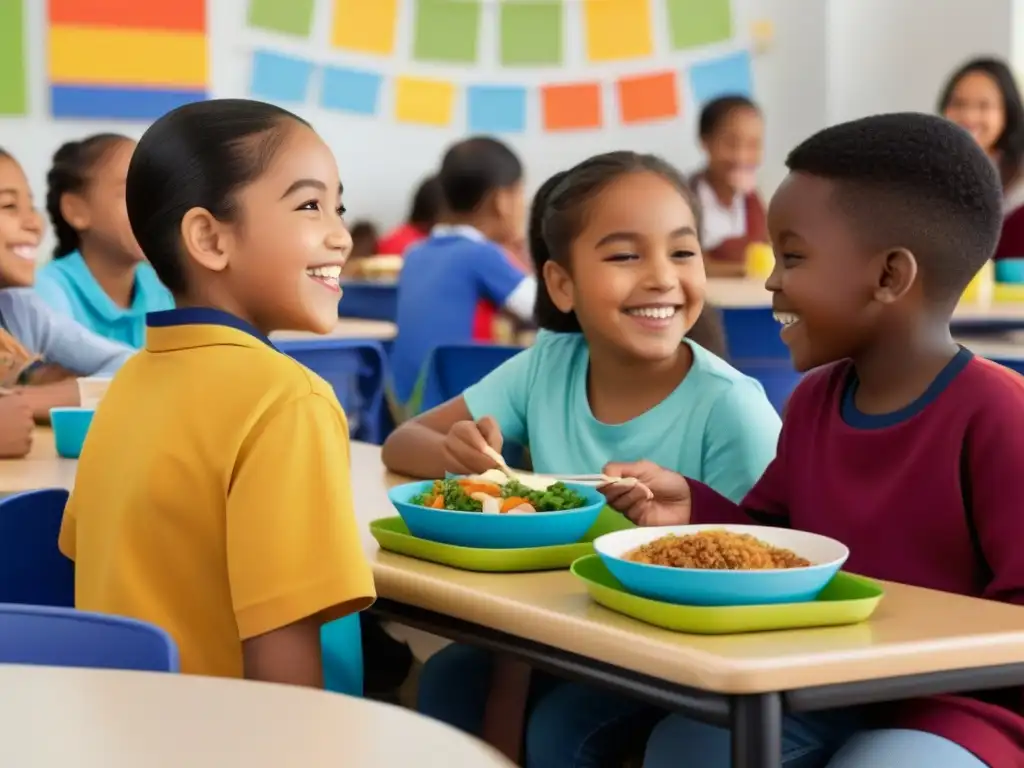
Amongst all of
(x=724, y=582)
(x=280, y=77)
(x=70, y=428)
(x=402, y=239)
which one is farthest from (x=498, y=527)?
(x=280, y=77)

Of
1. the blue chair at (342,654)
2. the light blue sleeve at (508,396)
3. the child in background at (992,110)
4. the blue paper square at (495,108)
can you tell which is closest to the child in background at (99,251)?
the light blue sleeve at (508,396)

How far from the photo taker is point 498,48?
A: 7.54 m

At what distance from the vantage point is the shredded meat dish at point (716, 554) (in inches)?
51.1

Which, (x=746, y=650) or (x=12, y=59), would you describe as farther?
(x=12, y=59)

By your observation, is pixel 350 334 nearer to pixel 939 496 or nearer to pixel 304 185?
pixel 304 185

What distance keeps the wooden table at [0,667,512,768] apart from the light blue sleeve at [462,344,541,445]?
4.46 ft

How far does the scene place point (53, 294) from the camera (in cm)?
313

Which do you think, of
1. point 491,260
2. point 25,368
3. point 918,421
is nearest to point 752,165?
point 491,260

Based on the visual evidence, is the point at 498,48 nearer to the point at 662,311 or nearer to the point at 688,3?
the point at 688,3

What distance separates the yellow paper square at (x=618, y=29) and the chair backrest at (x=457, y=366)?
465 centimetres

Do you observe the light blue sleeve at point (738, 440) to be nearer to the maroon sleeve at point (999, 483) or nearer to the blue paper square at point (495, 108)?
the maroon sleeve at point (999, 483)

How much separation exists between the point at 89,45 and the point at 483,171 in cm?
249

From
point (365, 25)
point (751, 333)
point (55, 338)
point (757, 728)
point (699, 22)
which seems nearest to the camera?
point (757, 728)

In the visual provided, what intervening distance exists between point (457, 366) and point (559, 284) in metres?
0.91
